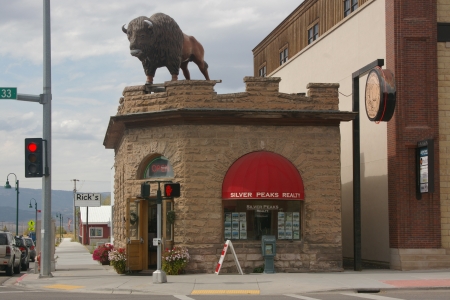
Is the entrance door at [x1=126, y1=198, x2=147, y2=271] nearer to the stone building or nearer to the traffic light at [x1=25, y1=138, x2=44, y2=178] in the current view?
the stone building

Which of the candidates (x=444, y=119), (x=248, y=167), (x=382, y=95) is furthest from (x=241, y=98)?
(x=444, y=119)

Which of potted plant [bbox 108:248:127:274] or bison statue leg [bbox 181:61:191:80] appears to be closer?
potted plant [bbox 108:248:127:274]

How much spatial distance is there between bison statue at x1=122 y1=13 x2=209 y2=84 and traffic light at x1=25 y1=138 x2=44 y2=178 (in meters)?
4.31

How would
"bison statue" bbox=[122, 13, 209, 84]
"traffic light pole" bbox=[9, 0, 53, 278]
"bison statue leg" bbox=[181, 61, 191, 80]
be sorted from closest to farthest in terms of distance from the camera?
"traffic light pole" bbox=[9, 0, 53, 278] → "bison statue" bbox=[122, 13, 209, 84] → "bison statue leg" bbox=[181, 61, 191, 80]

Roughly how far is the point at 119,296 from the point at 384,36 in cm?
1358

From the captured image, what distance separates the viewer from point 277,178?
22359 millimetres

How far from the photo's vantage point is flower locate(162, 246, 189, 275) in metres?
22.0

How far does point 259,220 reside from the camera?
22.9 metres

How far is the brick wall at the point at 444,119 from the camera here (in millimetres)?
23703

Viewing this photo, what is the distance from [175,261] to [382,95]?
26.4ft

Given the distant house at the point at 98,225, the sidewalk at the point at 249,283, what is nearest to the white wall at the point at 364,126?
the sidewalk at the point at 249,283

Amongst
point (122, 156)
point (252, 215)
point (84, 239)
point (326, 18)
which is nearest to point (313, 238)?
point (252, 215)

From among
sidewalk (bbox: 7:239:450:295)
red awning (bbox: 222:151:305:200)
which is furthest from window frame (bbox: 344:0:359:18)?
sidewalk (bbox: 7:239:450:295)

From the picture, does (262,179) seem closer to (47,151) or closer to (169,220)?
(169,220)
